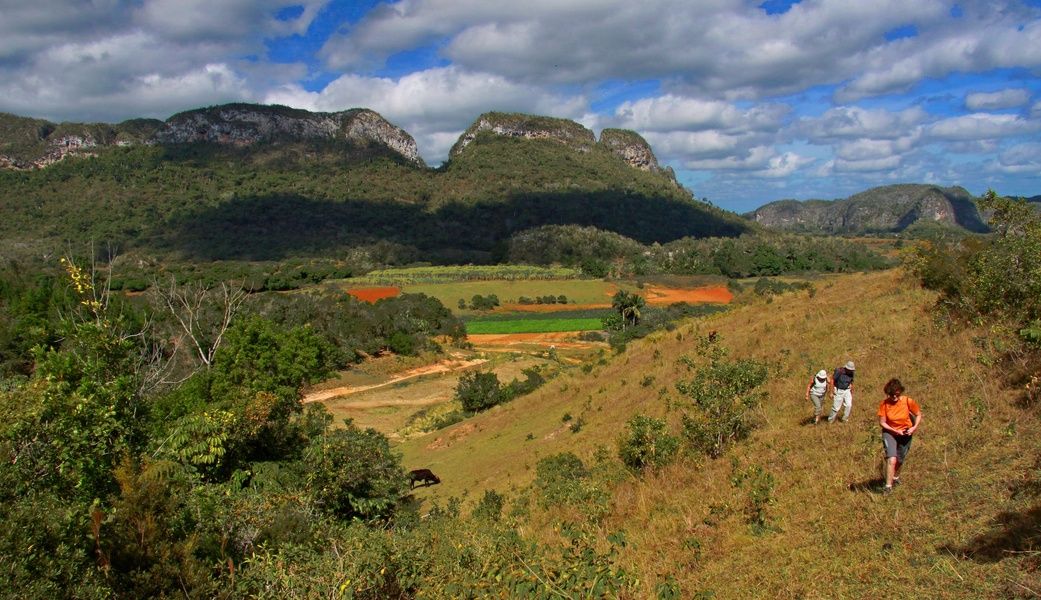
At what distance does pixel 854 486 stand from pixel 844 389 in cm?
296

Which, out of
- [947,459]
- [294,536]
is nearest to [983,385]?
[947,459]

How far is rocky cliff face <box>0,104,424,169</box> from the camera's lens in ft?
526

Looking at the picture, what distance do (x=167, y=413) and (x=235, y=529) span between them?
14.5 metres

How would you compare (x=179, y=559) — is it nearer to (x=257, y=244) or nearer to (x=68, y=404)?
(x=68, y=404)

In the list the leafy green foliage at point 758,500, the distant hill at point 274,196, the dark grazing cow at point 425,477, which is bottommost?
the dark grazing cow at point 425,477

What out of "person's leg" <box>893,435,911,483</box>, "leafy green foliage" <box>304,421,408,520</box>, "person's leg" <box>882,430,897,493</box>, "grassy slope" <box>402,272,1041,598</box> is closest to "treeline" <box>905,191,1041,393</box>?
"grassy slope" <box>402,272,1041,598</box>

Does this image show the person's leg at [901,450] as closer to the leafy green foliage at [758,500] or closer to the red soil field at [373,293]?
the leafy green foliage at [758,500]

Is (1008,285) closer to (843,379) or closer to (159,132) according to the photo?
(843,379)

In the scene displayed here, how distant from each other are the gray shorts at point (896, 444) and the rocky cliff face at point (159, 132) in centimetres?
19778

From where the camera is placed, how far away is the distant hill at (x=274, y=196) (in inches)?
5207

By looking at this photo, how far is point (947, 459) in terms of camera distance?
8.72 m

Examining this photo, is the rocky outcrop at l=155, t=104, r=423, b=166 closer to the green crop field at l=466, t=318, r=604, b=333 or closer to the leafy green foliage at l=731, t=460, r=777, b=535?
the green crop field at l=466, t=318, r=604, b=333

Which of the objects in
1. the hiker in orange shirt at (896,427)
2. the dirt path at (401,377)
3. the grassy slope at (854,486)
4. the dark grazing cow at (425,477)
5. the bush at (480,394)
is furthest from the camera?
the dirt path at (401,377)

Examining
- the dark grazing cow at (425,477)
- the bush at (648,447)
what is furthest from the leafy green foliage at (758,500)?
the dark grazing cow at (425,477)
